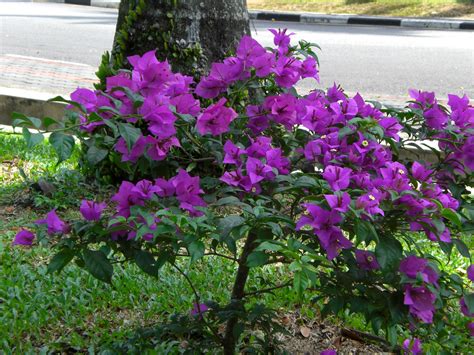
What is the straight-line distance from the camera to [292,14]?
16.6 metres

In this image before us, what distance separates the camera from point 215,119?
1.88m

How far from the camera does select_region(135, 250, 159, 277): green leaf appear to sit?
1.87 m

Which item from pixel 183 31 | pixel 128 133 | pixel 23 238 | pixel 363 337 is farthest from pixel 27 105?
pixel 128 133

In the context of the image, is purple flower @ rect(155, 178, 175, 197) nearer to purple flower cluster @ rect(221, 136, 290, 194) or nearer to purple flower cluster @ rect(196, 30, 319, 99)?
purple flower cluster @ rect(221, 136, 290, 194)

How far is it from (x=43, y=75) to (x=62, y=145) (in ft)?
23.1

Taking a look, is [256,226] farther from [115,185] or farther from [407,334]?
[115,185]

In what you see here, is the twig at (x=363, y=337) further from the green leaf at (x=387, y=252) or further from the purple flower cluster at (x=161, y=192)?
the purple flower cluster at (x=161, y=192)

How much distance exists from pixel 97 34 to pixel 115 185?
851 cm

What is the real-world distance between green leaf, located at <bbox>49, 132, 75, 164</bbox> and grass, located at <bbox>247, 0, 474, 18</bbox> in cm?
1508

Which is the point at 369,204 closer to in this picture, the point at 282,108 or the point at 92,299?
the point at 282,108

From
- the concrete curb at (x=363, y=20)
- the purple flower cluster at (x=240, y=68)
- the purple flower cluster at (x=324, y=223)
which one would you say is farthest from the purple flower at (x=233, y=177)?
the concrete curb at (x=363, y=20)

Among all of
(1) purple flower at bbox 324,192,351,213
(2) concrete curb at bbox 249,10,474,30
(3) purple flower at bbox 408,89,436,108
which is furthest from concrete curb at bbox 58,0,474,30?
(1) purple flower at bbox 324,192,351,213

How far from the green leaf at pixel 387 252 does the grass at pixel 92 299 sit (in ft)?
2.67

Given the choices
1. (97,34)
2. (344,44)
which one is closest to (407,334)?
(344,44)
